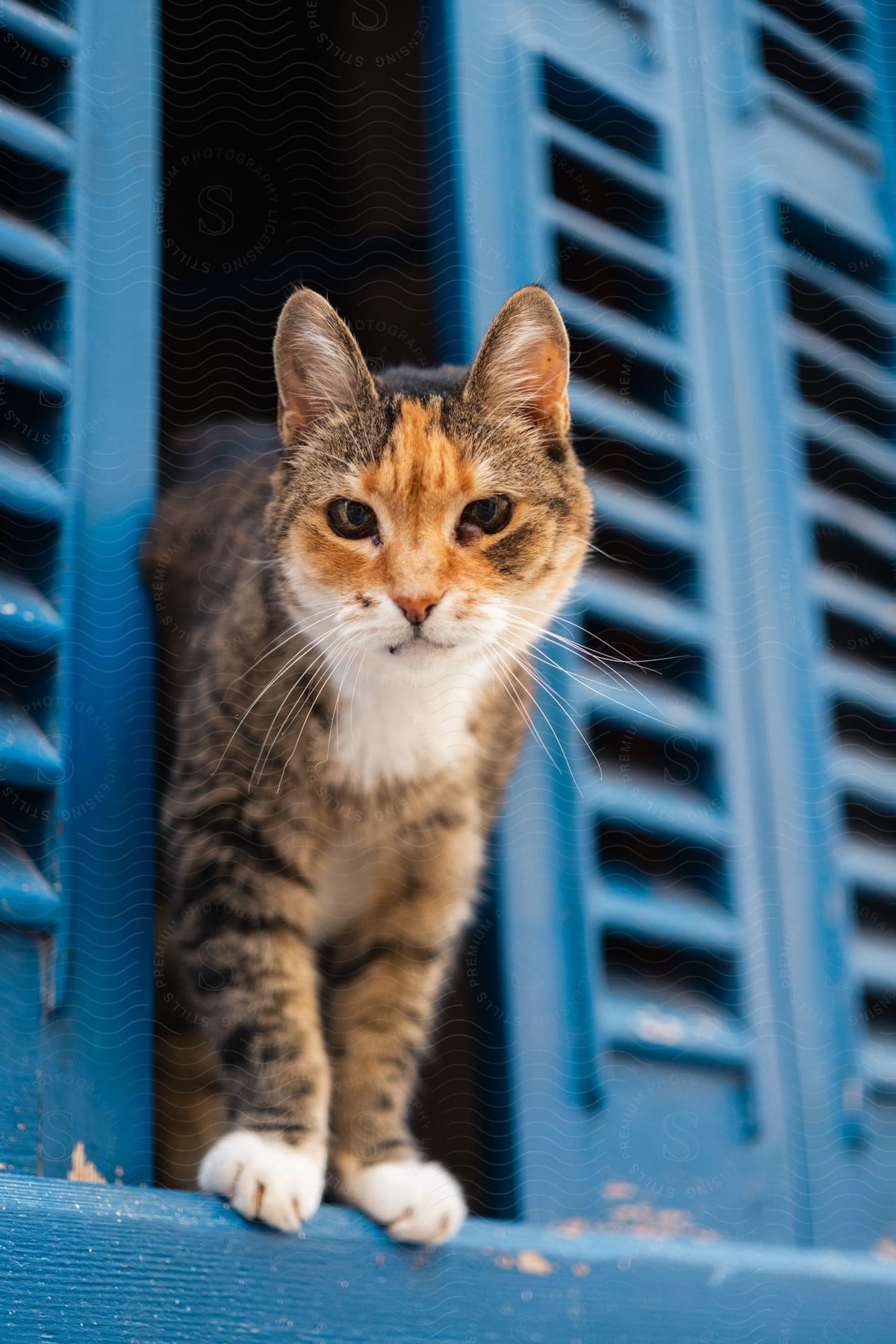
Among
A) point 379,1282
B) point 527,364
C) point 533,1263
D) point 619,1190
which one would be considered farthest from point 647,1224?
point 527,364

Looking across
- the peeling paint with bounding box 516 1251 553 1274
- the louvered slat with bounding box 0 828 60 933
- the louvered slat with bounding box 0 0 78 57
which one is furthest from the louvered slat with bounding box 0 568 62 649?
the peeling paint with bounding box 516 1251 553 1274

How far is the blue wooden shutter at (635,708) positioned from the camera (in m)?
1.65

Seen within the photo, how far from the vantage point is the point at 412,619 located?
1355mm

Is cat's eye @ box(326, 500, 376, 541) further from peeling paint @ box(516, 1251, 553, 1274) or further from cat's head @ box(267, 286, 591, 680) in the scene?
peeling paint @ box(516, 1251, 553, 1274)

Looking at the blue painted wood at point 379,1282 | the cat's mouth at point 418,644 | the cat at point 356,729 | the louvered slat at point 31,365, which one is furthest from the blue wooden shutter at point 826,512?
the louvered slat at point 31,365

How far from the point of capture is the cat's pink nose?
1.34 m

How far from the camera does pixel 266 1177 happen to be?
1261 mm

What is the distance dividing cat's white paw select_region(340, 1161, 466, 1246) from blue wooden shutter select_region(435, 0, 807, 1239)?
0.67 ft

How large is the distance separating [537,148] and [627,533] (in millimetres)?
486

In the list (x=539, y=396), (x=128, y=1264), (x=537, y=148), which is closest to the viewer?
(x=128, y=1264)

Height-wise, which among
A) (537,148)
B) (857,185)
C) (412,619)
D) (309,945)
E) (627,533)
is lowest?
(309,945)

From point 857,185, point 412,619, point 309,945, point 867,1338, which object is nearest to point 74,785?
point 309,945

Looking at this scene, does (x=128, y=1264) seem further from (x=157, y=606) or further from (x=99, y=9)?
(x=99, y=9)

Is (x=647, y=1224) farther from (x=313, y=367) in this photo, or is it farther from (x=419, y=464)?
(x=313, y=367)
